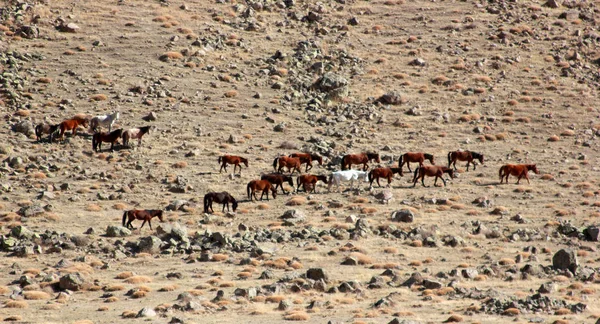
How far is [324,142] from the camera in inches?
1802

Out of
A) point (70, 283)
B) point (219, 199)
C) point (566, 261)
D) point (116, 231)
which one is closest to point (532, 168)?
point (566, 261)

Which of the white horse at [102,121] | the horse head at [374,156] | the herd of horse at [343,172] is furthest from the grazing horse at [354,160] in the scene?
the white horse at [102,121]

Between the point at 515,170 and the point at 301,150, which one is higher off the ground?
the point at 515,170

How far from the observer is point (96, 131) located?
45.1m

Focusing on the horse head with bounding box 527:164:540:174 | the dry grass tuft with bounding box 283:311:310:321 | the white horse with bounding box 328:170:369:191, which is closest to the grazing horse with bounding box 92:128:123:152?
the white horse with bounding box 328:170:369:191

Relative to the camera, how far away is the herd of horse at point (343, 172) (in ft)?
124

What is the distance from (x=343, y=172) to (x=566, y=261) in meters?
12.2

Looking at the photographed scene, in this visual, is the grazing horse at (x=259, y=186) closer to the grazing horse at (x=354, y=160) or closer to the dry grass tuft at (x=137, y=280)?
the grazing horse at (x=354, y=160)

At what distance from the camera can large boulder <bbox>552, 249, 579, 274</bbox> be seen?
98.0 feet

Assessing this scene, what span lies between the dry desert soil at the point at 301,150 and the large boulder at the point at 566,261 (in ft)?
0.24

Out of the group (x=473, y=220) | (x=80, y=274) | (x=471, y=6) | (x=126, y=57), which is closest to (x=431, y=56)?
(x=471, y=6)

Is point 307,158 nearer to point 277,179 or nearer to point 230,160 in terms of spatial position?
point 277,179

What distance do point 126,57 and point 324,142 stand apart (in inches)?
611

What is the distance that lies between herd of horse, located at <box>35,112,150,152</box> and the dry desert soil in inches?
19.4
